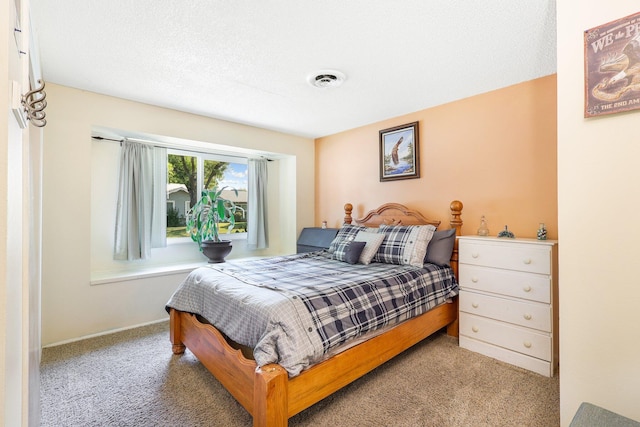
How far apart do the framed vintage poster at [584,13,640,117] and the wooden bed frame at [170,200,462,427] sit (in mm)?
1708

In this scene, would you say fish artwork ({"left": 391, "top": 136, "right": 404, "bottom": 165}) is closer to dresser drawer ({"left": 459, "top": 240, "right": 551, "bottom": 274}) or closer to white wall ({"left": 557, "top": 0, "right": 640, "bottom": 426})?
dresser drawer ({"left": 459, "top": 240, "right": 551, "bottom": 274})

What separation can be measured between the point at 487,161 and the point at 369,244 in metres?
1.41

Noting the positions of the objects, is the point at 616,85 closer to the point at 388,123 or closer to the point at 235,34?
the point at 235,34

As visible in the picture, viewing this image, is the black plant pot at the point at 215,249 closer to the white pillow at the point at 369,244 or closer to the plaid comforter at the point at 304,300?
the plaid comforter at the point at 304,300

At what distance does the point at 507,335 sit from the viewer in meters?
2.30

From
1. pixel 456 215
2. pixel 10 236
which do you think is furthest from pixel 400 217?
pixel 10 236

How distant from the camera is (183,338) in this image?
92.7 inches

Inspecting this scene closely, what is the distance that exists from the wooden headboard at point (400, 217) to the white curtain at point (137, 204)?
2403 mm

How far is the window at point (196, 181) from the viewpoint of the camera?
12.4 feet

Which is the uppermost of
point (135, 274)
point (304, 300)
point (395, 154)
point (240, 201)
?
point (395, 154)

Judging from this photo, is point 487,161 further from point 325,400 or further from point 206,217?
point 206,217

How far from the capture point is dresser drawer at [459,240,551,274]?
2.13 metres

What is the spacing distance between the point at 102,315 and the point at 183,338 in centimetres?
110

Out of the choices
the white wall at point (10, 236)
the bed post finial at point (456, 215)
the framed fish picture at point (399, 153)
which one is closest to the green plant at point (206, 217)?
the framed fish picture at point (399, 153)
